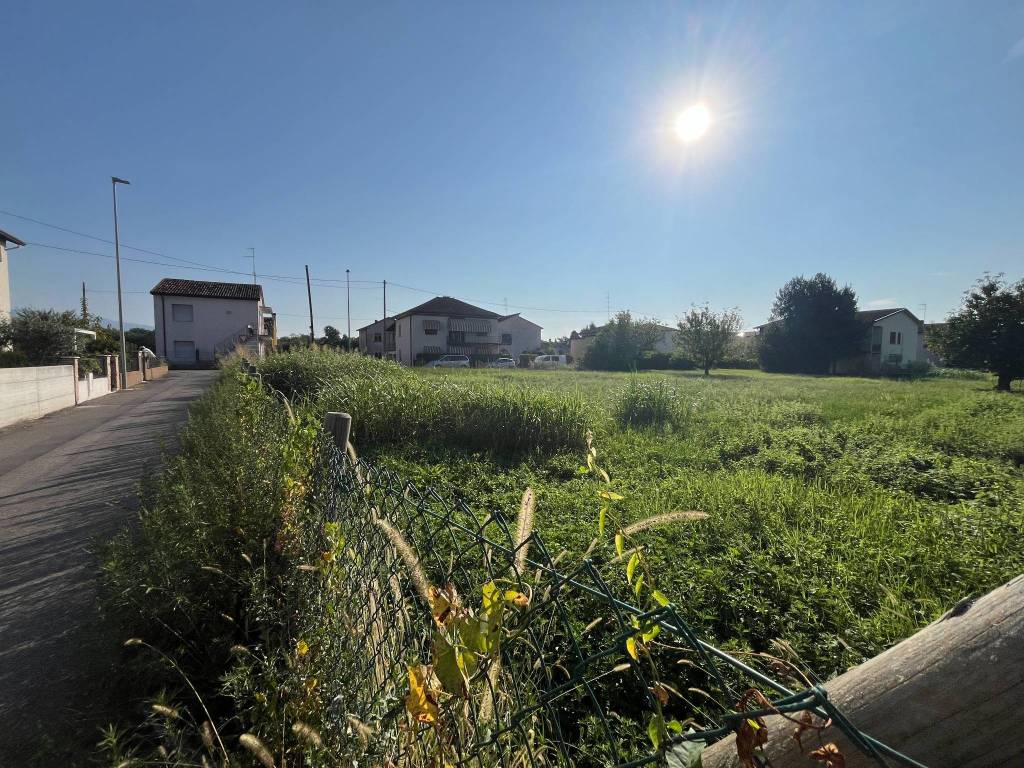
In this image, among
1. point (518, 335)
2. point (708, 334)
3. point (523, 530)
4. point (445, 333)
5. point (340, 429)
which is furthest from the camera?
point (518, 335)

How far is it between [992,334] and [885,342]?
26059mm

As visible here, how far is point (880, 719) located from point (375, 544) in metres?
Result: 1.69

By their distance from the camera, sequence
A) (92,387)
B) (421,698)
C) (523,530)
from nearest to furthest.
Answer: (421,698) → (523,530) → (92,387)

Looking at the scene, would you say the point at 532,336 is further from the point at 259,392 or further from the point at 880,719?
the point at 880,719

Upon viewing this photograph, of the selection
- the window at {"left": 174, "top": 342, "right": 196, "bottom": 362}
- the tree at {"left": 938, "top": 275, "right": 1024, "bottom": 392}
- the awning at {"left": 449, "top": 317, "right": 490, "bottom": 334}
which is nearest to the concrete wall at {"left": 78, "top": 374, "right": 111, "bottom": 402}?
the window at {"left": 174, "top": 342, "right": 196, "bottom": 362}

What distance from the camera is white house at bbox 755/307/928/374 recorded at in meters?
41.4

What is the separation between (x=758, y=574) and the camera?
310cm

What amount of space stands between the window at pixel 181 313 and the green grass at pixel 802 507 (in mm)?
41259

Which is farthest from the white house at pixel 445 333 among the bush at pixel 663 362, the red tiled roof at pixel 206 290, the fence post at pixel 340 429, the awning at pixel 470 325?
the fence post at pixel 340 429

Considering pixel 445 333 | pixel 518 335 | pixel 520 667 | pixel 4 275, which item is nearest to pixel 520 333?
pixel 518 335

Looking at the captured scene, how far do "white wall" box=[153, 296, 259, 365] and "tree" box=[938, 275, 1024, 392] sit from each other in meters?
45.3

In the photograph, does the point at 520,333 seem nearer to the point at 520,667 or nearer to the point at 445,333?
the point at 445,333

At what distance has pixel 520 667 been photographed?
6.00ft

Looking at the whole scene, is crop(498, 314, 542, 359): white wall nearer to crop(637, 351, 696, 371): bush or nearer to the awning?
the awning
